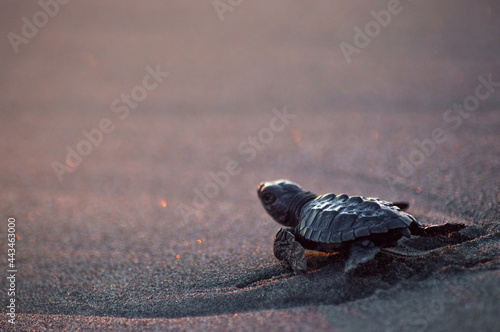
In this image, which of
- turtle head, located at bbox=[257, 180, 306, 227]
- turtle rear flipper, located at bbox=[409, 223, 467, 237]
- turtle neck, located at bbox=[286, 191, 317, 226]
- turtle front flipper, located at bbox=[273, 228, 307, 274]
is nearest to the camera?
turtle front flipper, located at bbox=[273, 228, 307, 274]

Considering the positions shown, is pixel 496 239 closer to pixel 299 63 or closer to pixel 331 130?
pixel 331 130

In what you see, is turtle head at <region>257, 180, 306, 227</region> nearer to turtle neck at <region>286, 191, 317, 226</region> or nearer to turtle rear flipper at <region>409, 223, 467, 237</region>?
turtle neck at <region>286, 191, 317, 226</region>

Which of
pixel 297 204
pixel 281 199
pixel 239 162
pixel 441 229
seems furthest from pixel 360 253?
pixel 239 162

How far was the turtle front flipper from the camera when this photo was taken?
89.9 inches

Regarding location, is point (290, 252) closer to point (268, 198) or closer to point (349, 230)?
point (349, 230)

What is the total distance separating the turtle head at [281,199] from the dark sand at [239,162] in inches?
9.9

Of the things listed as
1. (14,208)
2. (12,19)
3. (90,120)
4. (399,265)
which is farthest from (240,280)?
(12,19)

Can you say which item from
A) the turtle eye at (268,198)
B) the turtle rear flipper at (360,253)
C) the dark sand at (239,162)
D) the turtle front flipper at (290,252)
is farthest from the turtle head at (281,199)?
the turtle rear flipper at (360,253)

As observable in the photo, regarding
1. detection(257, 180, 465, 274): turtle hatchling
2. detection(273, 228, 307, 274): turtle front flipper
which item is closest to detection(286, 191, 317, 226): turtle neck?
detection(257, 180, 465, 274): turtle hatchling

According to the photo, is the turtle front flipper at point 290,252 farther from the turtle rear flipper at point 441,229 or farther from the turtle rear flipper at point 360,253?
the turtle rear flipper at point 441,229

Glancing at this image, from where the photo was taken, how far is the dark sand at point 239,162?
210 centimetres

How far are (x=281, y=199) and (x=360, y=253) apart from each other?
3.17ft

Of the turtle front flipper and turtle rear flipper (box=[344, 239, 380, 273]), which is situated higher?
turtle rear flipper (box=[344, 239, 380, 273])

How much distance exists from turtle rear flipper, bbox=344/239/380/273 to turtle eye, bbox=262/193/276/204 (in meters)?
0.96
